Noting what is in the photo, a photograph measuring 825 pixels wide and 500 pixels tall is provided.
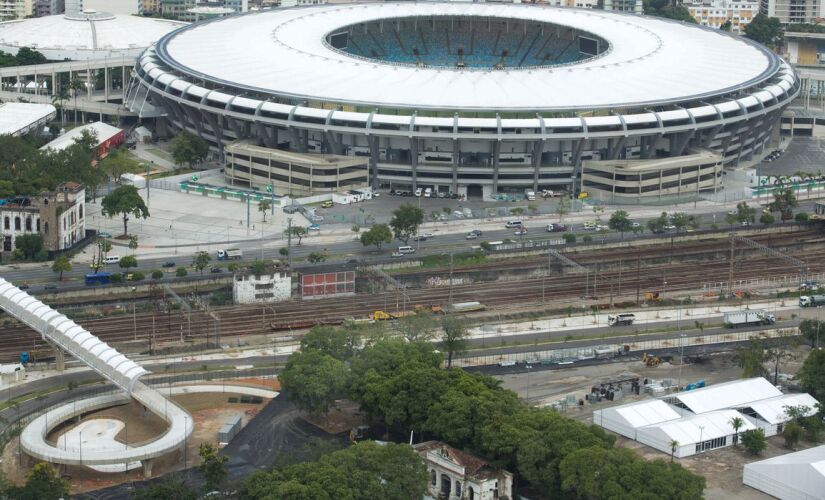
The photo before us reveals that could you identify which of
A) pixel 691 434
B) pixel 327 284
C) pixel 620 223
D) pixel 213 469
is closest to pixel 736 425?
pixel 691 434

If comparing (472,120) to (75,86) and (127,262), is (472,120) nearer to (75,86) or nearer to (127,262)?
(127,262)

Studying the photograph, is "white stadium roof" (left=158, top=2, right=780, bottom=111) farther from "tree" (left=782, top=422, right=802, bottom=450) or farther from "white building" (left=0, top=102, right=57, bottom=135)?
"tree" (left=782, top=422, right=802, bottom=450)

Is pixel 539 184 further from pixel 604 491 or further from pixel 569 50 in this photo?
pixel 604 491

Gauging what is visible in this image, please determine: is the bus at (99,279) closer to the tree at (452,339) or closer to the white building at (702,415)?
the tree at (452,339)

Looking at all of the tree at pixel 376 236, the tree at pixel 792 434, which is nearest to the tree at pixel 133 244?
the tree at pixel 376 236

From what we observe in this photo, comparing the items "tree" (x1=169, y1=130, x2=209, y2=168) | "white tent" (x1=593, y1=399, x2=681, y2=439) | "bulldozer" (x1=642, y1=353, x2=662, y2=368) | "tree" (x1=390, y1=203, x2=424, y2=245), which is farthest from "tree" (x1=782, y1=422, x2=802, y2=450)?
"tree" (x1=169, y1=130, x2=209, y2=168)


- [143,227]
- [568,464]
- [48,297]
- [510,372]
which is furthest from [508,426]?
[143,227]
